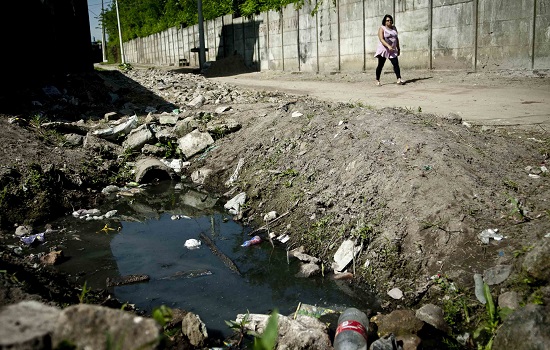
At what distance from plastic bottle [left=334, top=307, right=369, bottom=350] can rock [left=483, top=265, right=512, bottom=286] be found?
0.73 meters

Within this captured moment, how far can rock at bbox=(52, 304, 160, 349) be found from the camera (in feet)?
3.32

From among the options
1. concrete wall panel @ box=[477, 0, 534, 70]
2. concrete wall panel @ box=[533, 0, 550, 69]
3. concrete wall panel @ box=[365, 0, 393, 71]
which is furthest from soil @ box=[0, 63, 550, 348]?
concrete wall panel @ box=[365, 0, 393, 71]

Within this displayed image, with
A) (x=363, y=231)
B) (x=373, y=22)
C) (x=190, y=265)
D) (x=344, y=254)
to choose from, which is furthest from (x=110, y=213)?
(x=373, y=22)

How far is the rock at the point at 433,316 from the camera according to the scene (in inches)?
98.7

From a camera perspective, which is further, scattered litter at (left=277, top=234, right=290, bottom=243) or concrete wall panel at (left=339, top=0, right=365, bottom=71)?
concrete wall panel at (left=339, top=0, right=365, bottom=71)

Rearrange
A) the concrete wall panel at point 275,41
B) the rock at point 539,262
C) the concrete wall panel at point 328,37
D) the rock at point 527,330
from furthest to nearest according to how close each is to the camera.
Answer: the concrete wall panel at point 275,41 → the concrete wall panel at point 328,37 → the rock at point 539,262 → the rock at point 527,330

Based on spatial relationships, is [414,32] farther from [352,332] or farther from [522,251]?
[352,332]

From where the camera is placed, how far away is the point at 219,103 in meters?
8.05

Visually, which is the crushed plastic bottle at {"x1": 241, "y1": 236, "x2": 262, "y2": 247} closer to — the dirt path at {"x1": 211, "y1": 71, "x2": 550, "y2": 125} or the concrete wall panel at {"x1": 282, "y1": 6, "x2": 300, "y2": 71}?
the dirt path at {"x1": 211, "y1": 71, "x2": 550, "y2": 125}

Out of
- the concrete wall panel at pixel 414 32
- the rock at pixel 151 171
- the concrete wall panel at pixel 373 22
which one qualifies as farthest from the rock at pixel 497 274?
the concrete wall panel at pixel 373 22

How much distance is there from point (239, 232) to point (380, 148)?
59.1 inches

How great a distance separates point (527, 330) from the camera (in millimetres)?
1890

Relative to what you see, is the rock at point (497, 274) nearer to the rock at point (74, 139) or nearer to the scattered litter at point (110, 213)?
the scattered litter at point (110, 213)

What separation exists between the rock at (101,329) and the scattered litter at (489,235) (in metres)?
2.42
